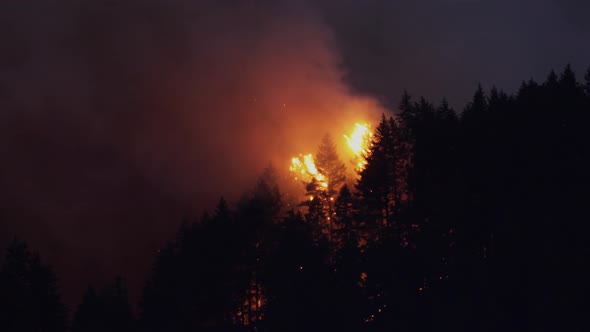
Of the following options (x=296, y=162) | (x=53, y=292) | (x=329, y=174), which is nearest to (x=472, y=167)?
(x=329, y=174)

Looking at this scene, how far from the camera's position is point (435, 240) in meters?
41.9

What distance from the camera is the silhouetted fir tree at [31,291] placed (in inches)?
2217

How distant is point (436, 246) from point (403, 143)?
12846 millimetres

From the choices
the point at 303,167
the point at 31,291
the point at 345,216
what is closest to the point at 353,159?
the point at 303,167

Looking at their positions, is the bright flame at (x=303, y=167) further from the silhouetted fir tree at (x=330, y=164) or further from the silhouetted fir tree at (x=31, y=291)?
the silhouetted fir tree at (x=31, y=291)

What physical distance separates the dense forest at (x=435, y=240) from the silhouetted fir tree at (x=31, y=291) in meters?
13.4

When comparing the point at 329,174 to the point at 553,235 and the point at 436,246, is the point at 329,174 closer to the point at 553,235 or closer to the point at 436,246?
the point at 436,246

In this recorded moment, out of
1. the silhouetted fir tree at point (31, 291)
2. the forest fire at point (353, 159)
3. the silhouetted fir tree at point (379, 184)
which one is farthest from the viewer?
the forest fire at point (353, 159)

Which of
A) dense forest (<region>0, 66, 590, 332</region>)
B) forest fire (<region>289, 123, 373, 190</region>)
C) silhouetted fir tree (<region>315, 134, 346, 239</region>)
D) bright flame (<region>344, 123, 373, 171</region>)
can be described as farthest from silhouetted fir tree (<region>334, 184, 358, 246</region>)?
bright flame (<region>344, 123, 373, 171</region>)

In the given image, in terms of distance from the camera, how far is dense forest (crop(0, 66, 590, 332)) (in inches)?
1513

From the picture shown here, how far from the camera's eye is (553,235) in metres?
38.2

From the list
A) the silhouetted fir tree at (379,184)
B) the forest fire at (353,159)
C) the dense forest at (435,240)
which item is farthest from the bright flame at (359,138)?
the dense forest at (435,240)

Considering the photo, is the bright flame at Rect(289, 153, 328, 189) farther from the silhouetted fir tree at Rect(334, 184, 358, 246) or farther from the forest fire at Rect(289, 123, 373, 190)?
the silhouetted fir tree at Rect(334, 184, 358, 246)

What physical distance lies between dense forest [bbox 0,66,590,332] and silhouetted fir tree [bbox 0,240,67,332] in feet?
44.0
